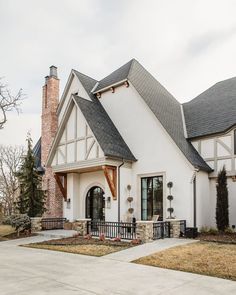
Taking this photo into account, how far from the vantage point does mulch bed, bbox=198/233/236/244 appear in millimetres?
11539

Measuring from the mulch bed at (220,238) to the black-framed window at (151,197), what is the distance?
2328 millimetres

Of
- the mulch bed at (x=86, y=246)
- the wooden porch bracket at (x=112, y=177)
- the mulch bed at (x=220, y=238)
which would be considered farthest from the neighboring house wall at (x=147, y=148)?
the mulch bed at (x=86, y=246)

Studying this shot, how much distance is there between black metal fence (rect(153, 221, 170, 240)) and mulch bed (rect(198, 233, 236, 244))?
1.34 m

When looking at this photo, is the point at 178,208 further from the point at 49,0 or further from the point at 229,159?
the point at 49,0

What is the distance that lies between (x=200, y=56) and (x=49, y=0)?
7.60 meters

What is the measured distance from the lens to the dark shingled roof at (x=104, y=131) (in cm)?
1480

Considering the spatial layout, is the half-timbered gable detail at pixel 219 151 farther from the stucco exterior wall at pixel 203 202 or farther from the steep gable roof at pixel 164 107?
the stucco exterior wall at pixel 203 202

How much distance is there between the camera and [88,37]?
13.0 metres

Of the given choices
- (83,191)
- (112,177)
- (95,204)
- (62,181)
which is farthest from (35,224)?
(112,177)

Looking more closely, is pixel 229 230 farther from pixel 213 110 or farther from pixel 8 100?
pixel 8 100

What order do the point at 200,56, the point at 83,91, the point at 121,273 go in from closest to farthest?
the point at 121,273
the point at 200,56
the point at 83,91

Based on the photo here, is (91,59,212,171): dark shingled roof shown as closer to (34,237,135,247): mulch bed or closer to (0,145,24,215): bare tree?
(34,237,135,247): mulch bed

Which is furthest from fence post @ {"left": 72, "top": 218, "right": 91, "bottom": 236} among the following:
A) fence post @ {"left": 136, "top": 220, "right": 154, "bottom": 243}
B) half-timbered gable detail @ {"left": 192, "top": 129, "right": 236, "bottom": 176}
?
half-timbered gable detail @ {"left": 192, "top": 129, "right": 236, "bottom": 176}

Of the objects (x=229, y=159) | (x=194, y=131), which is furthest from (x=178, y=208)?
(x=194, y=131)
